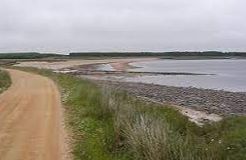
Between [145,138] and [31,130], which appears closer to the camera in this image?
[145,138]

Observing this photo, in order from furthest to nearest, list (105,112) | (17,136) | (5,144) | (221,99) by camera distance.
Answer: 1. (221,99)
2. (105,112)
3. (17,136)
4. (5,144)

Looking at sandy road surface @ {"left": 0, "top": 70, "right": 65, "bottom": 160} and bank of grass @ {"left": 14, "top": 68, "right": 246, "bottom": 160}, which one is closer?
bank of grass @ {"left": 14, "top": 68, "right": 246, "bottom": 160}

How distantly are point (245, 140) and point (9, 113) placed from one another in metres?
11.7

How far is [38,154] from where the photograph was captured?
42.5ft

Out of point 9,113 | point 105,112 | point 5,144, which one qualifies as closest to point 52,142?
point 5,144

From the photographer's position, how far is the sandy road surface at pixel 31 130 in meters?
13.2

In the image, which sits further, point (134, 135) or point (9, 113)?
point (9, 113)

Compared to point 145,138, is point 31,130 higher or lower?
lower

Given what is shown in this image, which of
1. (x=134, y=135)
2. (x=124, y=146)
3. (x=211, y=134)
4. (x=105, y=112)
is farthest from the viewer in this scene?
(x=105, y=112)

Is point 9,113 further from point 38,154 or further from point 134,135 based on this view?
point 134,135

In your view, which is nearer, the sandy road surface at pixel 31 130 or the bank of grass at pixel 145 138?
the bank of grass at pixel 145 138

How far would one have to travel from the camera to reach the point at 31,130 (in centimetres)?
1672

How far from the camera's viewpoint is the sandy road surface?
519 inches

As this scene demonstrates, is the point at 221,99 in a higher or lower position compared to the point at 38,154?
lower
